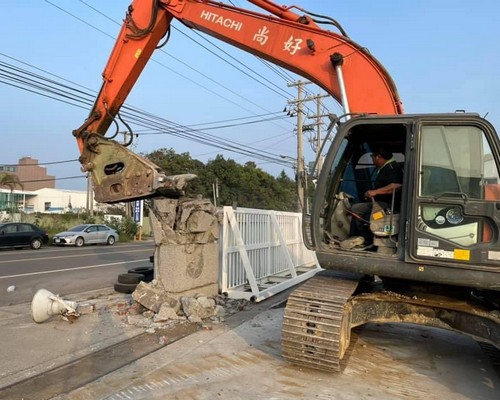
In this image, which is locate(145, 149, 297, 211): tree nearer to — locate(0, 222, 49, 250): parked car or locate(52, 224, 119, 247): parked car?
locate(52, 224, 119, 247): parked car

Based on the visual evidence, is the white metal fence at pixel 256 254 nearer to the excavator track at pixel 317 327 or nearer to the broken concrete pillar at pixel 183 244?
the broken concrete pillar at pixel 183 244

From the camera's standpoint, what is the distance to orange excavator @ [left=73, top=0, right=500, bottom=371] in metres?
4.25

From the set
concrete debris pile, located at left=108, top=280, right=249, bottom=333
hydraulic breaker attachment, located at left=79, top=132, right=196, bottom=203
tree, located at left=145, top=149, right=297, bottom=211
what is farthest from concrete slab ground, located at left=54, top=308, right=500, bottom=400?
tree, located at left=145, top=149, right=297, bottom=211

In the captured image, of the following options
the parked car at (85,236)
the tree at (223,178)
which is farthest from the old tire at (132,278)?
the tree at (223,178)

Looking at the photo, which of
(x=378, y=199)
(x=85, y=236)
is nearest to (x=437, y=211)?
(x=378, y=199)

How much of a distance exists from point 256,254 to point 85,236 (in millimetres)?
19781

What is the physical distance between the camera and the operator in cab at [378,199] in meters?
4.90

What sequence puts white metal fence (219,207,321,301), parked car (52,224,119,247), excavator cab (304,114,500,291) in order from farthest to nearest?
1. parked car (52,224,119,247)
2. white metal fence (219,207,321,301)
3. excavator cab (304,114,500,291)

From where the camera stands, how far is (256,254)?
32.2 feet

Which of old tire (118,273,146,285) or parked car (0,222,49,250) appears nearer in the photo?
old tire (118,273,146,285)

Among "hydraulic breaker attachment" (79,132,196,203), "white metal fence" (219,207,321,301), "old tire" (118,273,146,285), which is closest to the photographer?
"hydraulic breaker attachment" (79,132,196,203)

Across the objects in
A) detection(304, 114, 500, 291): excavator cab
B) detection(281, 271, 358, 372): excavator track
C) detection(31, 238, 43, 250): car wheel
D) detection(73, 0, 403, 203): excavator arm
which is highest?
detection(73, 0, 403, 203): excavator arm

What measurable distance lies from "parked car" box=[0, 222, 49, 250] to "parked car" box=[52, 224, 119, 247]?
1.41 m

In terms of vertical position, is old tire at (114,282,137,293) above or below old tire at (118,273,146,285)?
below
